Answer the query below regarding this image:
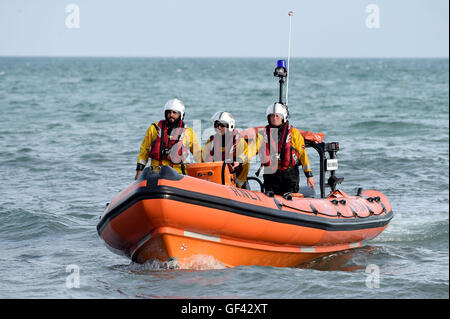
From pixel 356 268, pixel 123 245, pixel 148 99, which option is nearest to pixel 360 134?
pixel 356 268

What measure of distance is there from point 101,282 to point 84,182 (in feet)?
15.7

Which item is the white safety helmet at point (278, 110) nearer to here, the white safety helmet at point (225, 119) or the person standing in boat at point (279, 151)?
the person standing in boat at point (279, 151)

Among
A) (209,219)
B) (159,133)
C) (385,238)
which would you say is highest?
(159,133)

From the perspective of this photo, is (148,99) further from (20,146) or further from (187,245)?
(187,245)

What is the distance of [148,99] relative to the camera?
27.3m

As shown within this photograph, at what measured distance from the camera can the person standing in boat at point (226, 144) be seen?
6105mm

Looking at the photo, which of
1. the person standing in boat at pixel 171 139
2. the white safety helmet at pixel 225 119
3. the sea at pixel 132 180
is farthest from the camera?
the person standing in boat at pixel 171 139

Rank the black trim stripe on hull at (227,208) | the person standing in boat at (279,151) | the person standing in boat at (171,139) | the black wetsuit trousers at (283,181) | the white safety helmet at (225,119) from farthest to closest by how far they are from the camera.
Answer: the black wetsuit trousers at (283,181)
the person standing in boat at (279,151)
the person standing in boat at (171,139)
the white safety helmet at (225,119)
the black trim stripe on hull at (227,208)

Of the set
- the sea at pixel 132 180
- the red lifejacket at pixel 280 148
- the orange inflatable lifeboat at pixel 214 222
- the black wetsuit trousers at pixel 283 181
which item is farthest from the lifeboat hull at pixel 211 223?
the red lifejacket at pixel 280 148

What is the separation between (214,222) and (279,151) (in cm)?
135

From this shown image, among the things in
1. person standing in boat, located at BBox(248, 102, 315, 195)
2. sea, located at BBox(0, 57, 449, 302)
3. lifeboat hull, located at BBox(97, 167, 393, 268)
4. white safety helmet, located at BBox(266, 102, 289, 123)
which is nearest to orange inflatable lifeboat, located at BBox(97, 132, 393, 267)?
lifeboat hull, located at BBox(97, 167, 393, 268)

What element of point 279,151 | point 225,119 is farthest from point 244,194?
point 279,151

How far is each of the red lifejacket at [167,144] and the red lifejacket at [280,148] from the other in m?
0.77

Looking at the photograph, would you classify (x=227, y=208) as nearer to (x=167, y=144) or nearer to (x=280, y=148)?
(x=167, y=144)
